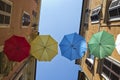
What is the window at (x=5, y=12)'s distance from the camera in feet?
42.1

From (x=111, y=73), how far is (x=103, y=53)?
2.08 metres

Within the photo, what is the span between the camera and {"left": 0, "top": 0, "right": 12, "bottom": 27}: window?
12844mm

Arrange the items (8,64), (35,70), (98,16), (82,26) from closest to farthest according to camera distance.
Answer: (8,64), (98,16), (82,26), (35,70)

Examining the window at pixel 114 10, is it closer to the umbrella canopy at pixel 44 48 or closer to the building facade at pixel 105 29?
the building facade at pixel 105 29

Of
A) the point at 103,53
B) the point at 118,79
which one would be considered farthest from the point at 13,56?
the point at 118,79

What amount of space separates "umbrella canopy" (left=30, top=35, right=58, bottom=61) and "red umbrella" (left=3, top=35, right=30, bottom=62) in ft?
1.89

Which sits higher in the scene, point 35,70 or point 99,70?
point 99,70

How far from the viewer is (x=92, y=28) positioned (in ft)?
62.6

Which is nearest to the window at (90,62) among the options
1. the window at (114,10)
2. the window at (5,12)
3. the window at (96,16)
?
the window at (96,16)

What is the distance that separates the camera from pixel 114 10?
46.2 ft

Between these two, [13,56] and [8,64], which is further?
[8,64]

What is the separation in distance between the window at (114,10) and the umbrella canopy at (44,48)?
3.49 meters

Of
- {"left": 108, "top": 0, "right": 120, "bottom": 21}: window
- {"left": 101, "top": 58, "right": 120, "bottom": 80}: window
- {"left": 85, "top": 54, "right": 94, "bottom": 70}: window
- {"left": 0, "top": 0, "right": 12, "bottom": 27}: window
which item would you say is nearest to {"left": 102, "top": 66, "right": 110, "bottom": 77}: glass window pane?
{"left": 101, "top": 58, "right": 120, "bottom": 80}: window

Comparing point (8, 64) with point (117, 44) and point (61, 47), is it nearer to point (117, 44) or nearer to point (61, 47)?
point (61, 47)
